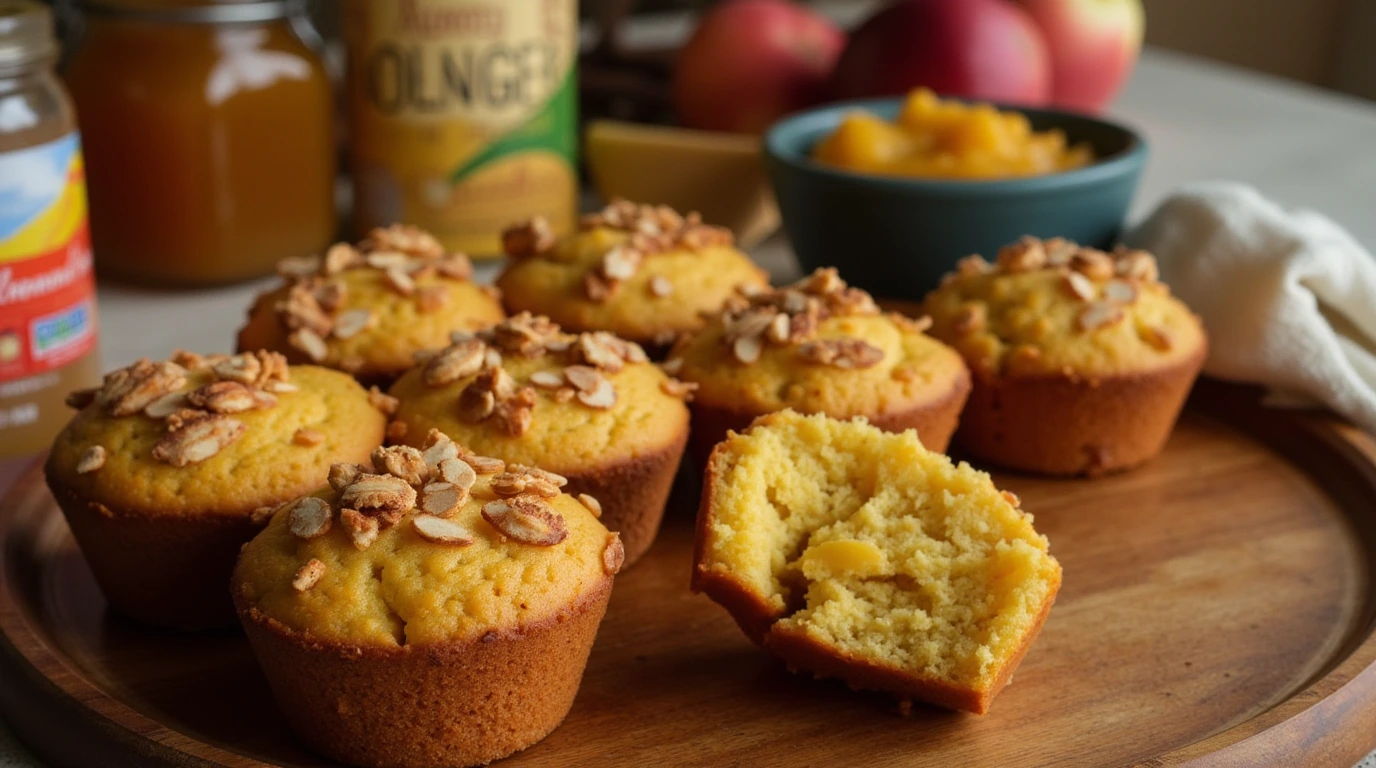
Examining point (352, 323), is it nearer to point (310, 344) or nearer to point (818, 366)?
point (310, 344)

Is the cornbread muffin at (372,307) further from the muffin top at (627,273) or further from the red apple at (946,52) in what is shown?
the red apple at (946,52)

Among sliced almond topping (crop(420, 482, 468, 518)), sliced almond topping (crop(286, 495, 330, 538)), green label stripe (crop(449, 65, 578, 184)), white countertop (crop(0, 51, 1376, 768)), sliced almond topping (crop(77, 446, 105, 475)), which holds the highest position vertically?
sliced almond topping (crop(420, 482, 468, 518))

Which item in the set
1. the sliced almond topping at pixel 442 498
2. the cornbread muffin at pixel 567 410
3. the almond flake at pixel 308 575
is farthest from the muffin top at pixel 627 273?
the almond flake at pixel 308 575

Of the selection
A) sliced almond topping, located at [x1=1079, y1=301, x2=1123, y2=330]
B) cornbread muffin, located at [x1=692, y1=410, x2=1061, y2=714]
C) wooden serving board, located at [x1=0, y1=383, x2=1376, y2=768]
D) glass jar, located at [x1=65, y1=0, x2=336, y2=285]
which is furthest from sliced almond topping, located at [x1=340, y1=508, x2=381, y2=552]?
glass jar, located at [x1=65, y1=0, x2=336, y2=285]

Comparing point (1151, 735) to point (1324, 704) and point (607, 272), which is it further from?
point (607, 272)

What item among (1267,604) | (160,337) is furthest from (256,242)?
(1267,604)

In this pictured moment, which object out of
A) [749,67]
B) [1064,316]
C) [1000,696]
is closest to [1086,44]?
[749,67]

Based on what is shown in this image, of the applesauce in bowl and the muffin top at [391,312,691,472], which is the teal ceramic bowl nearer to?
the applesauce in bowl
